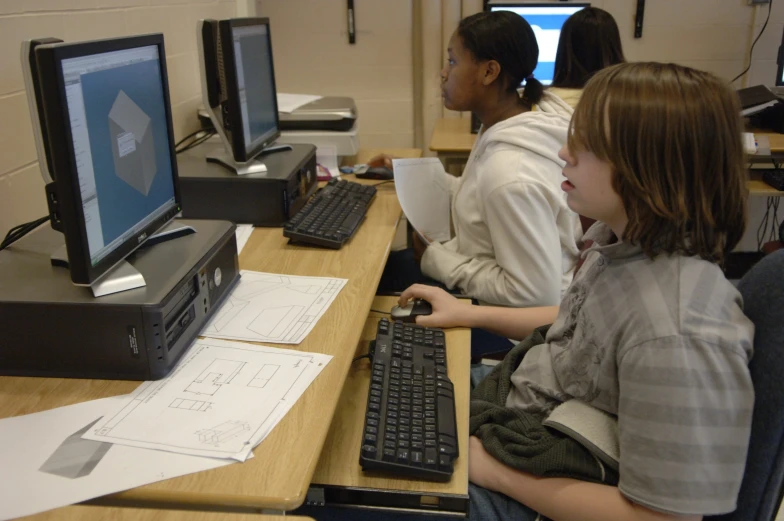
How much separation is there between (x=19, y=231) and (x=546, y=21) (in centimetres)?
231

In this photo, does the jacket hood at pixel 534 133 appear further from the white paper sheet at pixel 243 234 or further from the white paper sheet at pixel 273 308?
the white paper sheet at pixel 243 234

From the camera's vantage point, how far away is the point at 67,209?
36.4 inches

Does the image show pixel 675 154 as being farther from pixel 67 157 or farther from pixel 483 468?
pixel 67 157

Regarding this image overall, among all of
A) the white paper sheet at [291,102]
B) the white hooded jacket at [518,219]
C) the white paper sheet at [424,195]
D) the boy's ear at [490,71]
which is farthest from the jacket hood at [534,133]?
the white paper sheet at [291,102]

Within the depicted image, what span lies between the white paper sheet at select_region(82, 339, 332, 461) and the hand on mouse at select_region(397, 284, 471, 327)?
1.29 feet

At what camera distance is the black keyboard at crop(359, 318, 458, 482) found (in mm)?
994

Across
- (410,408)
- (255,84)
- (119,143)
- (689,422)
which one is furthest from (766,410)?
(255,84)

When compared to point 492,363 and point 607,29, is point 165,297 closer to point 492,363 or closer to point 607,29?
point 492,363

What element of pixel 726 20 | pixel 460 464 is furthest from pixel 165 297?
pixel 726 20

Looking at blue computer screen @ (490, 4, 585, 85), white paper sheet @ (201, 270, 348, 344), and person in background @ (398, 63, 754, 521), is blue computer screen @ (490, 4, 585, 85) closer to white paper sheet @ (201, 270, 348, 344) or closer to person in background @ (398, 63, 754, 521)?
white paper sheet @ (201, 270, 348, 344)

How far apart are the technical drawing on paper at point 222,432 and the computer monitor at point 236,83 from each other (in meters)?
0.97

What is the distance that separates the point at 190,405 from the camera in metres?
0.96

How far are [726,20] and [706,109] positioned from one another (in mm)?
2694

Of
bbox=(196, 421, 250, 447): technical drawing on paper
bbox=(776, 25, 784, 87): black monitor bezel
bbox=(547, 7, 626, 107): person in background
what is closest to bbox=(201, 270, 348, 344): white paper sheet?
bbox=(196, 421, 250, 447): technical drawing on paper
